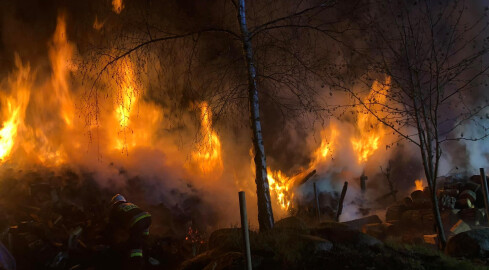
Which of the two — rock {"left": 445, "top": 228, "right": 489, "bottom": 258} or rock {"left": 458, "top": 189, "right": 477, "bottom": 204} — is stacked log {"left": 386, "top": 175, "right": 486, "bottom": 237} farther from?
rock {"left": 445, "top": 228, "right": 489, "bottom": 258}

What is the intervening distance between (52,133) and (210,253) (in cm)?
1277

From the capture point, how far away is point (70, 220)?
11.8m

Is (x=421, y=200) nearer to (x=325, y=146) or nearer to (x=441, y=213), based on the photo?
(x=441, y=213)

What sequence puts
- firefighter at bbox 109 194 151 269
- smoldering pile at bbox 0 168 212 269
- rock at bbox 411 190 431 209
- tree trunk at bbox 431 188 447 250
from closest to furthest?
tree trunk at bbox 431 188 447 250 < firefighter at bbox 109 194 151 269 < smoldering pile at bbox 0 168 212 269 < rock at bbox 411 190 431 209

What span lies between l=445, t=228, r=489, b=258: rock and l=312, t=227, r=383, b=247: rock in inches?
63.4

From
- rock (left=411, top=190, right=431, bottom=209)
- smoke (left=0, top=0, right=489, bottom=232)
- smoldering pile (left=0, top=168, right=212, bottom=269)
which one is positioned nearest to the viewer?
smoldering pile (left=0, top=168, right=212, bottom=269)

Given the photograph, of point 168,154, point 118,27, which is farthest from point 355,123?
point 118,27

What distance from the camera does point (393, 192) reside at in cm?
1697

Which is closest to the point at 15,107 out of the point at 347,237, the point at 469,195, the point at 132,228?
the point at 132,228

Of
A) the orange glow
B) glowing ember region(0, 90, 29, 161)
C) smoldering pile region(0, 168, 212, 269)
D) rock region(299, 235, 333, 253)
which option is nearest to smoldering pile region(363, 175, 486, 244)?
rock region(299, 235, 333, 253)

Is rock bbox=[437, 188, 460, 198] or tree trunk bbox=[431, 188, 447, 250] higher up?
rock bbox=[437, 188, 460, 198]

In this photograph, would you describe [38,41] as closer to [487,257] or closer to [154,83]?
[154,83]

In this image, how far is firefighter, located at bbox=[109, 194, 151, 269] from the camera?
27.1 ft

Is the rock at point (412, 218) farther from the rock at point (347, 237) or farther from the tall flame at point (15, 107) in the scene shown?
the tall flame at point (15, 107)
